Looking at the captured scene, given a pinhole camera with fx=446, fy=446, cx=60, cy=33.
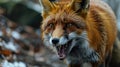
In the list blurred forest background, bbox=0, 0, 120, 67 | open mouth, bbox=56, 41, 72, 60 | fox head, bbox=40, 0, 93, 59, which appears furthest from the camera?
blurred forest background, bbox=0, 0, 120, 67

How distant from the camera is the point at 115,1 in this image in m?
15.5

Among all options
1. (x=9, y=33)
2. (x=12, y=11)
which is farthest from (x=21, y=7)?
(x=9, y=33)

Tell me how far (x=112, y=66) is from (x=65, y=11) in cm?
463

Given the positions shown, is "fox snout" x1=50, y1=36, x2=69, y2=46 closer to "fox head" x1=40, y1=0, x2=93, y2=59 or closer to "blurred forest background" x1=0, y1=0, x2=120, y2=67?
"fox head" x1=40, y1=0, x2=93, y2=59

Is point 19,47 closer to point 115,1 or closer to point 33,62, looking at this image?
point 33,62

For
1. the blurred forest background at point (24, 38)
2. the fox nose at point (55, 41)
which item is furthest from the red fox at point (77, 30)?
the blurred forest background at point (24, 38)

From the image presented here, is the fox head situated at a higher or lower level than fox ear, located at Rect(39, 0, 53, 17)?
lower

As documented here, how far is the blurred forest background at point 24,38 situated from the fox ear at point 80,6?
8.70 feet

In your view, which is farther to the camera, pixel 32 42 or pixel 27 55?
pixel 32 42

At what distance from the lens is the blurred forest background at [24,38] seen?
12152mm

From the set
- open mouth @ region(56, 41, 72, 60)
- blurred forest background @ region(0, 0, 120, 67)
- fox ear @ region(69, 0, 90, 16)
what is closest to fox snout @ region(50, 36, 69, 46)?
open mouth @ region(56, 41, 72, 60)

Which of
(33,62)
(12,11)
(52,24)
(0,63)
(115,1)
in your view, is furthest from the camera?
(12,11)

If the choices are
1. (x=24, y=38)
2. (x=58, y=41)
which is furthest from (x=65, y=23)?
(x=24, y=38)

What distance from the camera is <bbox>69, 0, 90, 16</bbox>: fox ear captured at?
914cm
